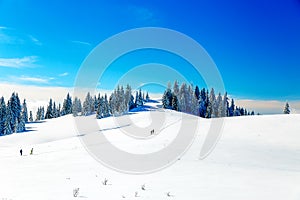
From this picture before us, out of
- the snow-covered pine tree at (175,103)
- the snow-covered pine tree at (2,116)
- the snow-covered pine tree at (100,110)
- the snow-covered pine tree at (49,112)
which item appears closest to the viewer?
the snow-covered pine tree at (2,116)

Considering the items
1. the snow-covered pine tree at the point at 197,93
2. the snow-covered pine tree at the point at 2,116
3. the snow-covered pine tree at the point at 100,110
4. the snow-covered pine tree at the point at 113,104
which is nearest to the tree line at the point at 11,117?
the snow-covered pine tree at the point at 2,116

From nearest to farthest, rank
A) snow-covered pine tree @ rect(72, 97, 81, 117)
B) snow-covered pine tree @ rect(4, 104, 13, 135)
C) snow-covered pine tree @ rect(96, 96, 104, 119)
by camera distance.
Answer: snow-covered pine tree @ rect(4, 104, 13, 135) → snow-covered pine tree @ rect(96, 96, 104, 119) → snow-covered pine tree @ rect(72, 97, 81, 117)

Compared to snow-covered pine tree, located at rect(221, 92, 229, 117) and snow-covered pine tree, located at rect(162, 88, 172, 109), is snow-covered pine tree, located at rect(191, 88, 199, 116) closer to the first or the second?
snow-covered pine tree, located at rect(162, 88, 172, 109)

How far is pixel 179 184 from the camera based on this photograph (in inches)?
517

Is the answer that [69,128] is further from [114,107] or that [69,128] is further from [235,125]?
[235,125]

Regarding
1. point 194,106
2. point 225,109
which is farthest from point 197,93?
point 225,109

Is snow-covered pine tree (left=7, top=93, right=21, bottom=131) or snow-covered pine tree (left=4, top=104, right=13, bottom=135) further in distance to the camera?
snow-covered pine tree (left=7, top=93, right=21, bottom=131)

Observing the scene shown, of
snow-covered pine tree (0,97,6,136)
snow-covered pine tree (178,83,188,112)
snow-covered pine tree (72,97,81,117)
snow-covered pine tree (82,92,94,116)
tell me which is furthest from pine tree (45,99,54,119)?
snow-covered pine tree (178,83,188,112)

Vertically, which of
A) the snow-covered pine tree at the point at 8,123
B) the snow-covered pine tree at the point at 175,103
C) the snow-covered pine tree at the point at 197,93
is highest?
the snow-covered pine tree at the point at 197,93

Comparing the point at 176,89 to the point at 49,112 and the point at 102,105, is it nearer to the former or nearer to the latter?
the point at 102,105

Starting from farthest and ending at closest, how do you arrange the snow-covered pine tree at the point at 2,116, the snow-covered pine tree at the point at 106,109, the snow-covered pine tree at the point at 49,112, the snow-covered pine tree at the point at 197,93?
the snow-covered pine tree at the point at 49,112 < the snow-covered pine tree at the point at 197,93 < the snow-covered pine tree at the point at 106,109 < the snow-covered pine tree at the point at 2,116

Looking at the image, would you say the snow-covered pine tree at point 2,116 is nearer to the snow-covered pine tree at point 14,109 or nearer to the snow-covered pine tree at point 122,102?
the snow-covered pine tree at point 14,109

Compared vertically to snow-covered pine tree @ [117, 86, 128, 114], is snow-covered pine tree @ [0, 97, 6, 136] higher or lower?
lower

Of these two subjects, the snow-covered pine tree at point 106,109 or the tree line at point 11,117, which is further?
the snow-covered pine tree at point 106,109
